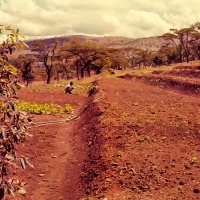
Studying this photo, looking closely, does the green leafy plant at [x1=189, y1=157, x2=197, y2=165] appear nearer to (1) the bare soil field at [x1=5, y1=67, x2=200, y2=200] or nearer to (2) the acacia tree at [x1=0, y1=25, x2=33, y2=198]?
(1) the bare soil field at [x1=5, y1=67, x2=200, y2=200]

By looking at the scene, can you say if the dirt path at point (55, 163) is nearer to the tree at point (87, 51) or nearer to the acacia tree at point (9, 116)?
the acacia tree at point (9, 116)

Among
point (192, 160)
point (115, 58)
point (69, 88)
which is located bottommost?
point (192, 160)

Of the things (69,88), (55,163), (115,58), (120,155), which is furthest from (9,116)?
(115,58)

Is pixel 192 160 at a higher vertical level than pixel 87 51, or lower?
lower

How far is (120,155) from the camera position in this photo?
7.88 meters

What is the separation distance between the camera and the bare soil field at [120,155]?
6445 mm

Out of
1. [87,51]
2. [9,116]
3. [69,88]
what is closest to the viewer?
[9,116]

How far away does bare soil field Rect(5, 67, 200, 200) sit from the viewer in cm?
645

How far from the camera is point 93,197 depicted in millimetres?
→ 6414

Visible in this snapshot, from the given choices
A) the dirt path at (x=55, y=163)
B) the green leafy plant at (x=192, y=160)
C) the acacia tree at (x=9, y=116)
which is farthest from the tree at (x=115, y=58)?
the acacia tree at (x=9, y=116)

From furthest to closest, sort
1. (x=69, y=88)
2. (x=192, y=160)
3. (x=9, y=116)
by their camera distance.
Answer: (x=69, y=88), (x=192, y=160), (x=9, y=116)

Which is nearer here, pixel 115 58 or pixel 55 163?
pixel 55 163

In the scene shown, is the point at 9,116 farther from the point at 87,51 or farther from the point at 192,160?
the point at 87,51

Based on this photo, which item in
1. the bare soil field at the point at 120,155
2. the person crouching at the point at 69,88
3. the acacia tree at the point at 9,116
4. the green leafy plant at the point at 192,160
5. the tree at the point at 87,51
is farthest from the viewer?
the tree at the point at 87,51
